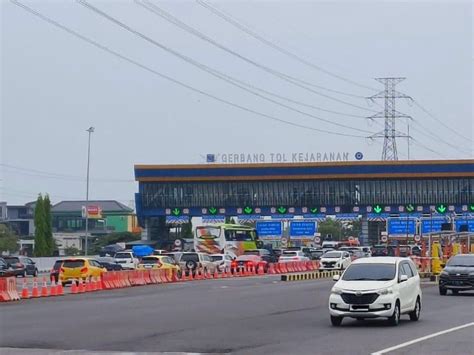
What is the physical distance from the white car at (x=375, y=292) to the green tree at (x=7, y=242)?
3379 inches

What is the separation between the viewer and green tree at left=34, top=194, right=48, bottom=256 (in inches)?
3428

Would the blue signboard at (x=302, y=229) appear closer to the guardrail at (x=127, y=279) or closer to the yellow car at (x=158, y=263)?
the guardrail at (x=127, y=279)

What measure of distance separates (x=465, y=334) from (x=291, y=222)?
8117 cm

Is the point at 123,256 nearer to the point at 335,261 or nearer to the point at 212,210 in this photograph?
the point at 335,261

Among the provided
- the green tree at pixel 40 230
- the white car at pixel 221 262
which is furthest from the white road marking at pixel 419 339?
the green tree at pixel 40 230

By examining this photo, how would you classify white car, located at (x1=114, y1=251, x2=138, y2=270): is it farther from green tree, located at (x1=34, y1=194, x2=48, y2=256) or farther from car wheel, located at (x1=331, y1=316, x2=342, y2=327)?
car wheel, located at (x1=331, y1=316, x2=342, y2=327)

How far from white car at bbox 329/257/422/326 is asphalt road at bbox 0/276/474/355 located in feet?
1.20

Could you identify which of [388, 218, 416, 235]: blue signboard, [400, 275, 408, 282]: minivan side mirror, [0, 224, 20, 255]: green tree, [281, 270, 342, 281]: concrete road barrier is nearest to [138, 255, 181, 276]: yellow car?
[281, 270, 342, 281]: concrete road barrier

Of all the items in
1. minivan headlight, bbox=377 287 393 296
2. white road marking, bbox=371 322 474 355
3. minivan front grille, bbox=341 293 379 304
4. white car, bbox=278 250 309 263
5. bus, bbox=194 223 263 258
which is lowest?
white road marking, bbox=371 322 474 355

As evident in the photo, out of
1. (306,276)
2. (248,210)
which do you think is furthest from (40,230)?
(306,276)

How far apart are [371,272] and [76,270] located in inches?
948

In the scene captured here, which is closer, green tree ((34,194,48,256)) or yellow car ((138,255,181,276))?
yellow car ((138,255,181,276))

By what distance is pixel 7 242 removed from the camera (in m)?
108

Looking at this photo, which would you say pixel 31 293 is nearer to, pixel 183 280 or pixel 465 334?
pixel 183 280
